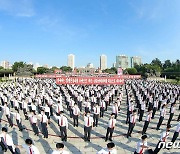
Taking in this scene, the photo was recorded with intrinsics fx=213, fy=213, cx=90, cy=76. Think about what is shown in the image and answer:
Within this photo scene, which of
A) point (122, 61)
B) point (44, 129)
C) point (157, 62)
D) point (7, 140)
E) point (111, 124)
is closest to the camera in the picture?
point (7, 140)

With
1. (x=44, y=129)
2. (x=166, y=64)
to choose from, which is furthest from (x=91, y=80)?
(x=166, y=64)

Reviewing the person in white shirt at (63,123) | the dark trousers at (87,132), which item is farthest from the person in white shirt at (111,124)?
the person in white shirt at (63,123)

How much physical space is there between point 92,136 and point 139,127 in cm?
301

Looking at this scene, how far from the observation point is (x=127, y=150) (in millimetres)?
8453

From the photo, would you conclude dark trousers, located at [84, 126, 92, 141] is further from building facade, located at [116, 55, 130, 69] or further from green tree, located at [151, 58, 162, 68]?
building facade, located at [116, 55, 130, 69]

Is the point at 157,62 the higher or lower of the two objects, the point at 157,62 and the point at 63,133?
the higher

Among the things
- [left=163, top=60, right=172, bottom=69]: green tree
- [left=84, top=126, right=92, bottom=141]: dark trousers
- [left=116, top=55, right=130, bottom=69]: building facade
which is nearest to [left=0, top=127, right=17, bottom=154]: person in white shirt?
[left=84, top=126, right=92, bottom=141]: dark trousers

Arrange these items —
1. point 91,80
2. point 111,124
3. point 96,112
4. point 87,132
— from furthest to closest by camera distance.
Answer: point 91,80 → point 96,112 → point 87,132 → point 111,124

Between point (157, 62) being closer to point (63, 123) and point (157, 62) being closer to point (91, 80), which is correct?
point (91, 80)

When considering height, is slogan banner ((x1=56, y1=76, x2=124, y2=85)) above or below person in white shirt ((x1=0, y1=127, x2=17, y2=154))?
above

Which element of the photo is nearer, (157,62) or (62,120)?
(62,120)

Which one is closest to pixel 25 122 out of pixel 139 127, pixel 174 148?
pixel 139 127

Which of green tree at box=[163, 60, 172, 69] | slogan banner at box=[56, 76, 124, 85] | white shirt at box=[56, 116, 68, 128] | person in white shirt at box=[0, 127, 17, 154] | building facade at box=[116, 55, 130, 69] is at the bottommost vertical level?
person in white shirt at box=[0, 127, 17, 154]

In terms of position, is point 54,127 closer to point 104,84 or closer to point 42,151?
point 42,151
